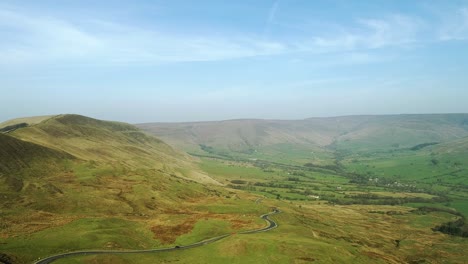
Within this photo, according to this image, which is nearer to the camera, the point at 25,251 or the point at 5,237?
the point at 25,251

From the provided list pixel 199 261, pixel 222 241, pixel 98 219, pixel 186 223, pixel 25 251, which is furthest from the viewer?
pixel 186 223

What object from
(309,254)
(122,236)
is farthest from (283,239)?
(122,236)

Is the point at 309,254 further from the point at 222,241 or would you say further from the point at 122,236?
the point at 122,236

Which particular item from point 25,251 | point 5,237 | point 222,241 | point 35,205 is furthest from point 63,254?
point 35,205

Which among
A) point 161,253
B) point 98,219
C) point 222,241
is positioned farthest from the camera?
point 98,219

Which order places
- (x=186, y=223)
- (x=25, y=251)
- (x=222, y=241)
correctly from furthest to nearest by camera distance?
(x=186, y=223) < (x=222, y=241) < (x=25, y=251)

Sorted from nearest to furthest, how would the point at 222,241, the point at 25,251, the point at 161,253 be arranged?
the point at 25,251, the point at 161,253, the point at 222,241

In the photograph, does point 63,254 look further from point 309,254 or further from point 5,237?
point 309,254

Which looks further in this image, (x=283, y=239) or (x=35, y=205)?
(x=35, y=205)
